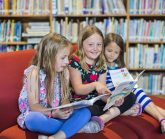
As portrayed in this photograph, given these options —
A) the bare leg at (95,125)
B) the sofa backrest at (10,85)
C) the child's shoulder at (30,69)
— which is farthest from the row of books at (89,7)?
the bare leg at (95,125)

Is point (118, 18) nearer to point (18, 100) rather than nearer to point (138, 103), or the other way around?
point (138, 103)

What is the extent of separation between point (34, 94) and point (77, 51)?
0.55m

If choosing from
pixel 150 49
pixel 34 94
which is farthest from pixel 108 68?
pixel 150 49

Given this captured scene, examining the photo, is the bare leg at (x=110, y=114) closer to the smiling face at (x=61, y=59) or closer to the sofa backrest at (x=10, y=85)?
the smiling face at (x=61, y=59)

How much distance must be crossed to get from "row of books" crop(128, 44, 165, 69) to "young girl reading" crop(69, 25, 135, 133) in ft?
4.22

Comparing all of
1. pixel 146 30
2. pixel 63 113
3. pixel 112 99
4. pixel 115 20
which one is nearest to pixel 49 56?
pixel 63 113

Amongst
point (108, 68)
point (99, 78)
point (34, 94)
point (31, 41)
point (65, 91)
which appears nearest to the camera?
point (34, 94)

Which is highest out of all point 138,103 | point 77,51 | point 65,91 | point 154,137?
point 77,51

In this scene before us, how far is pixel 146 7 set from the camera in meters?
3.35

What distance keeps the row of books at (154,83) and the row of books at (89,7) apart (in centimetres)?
81

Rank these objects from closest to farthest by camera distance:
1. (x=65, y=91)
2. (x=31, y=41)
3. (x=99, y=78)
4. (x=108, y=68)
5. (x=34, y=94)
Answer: (x=34, y=94) → (x=65, y=91) → (x=99, y=78) → (x=108, y=68) → (x=31, y=41)

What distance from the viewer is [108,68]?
2.32 m

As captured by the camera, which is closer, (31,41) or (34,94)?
(34,94)

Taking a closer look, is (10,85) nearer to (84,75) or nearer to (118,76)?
(84,75)
